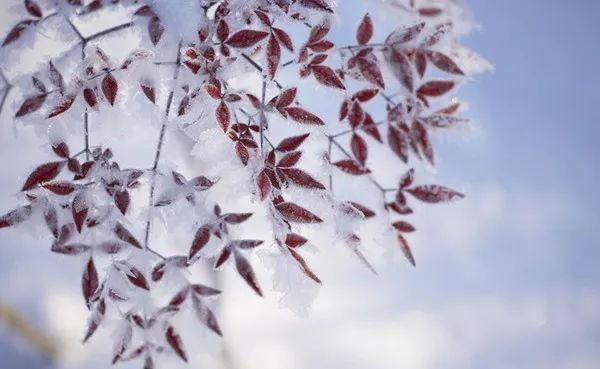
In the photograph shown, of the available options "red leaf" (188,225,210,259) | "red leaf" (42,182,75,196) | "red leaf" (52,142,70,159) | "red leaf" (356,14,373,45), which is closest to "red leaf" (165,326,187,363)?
"red leaf" (188,225,210,259)

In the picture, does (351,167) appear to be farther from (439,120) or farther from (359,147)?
(439,120)

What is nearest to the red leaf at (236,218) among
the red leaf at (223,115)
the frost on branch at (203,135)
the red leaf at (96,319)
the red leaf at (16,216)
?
the frost on branch at (203,135)

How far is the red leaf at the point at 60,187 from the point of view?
54.4 inches

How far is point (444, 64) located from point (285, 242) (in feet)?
2.70

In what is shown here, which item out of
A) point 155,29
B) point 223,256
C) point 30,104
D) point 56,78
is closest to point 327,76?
point 155,29

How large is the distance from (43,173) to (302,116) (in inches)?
37.1

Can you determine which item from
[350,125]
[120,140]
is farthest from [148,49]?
[350,125]

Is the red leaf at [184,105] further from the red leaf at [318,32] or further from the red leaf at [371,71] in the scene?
the red leaf at [371,71]

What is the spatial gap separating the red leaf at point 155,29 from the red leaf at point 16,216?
772 millimetres

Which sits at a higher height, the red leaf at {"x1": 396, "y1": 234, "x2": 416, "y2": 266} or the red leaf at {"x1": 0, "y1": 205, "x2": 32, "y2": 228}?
the red leaf at {"x1": 0, "y1": 205, "x2": 32, "y2": 228}

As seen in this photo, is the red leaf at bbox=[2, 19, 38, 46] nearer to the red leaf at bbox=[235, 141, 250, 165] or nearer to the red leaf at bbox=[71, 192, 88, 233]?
the red leaf at bbox=[71, 192, 88, 233]

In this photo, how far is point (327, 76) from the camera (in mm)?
1414

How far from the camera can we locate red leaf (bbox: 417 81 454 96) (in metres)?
1.51

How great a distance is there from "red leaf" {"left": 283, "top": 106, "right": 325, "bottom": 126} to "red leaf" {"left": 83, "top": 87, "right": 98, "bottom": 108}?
2.29 feet
